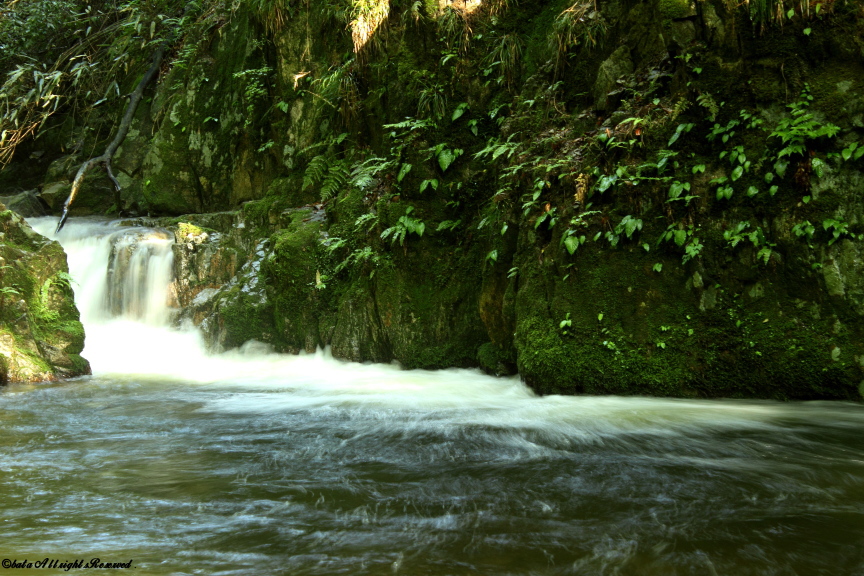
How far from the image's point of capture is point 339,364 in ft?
29.1

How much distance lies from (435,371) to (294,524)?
5.11 meters

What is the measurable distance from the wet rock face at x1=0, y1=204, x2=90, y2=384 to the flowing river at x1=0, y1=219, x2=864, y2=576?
116 cm

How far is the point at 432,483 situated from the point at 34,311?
23.8ft

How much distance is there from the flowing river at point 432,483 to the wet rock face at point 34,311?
3.80 feet

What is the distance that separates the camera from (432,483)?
3521 mm

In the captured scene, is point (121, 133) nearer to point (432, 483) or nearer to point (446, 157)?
point (446, 157)

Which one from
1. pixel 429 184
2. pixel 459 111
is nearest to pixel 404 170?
pixel 429 184

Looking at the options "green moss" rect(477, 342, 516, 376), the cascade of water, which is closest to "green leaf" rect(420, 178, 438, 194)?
"green moss" rect(477, 342, 516, 376)

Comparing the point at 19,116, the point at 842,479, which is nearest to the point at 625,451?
the point at 842,479

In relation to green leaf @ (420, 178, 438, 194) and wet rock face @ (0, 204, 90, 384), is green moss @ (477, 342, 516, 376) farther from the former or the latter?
wet rock face @ (0, 204, 90, 384)

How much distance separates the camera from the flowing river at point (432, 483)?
2.55 metres

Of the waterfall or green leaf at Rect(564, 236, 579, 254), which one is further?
the waterfall

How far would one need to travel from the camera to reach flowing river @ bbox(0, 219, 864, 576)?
255 centimetres

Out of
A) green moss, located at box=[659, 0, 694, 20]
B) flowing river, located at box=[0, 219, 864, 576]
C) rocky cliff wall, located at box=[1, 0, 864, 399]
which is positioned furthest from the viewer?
green moss, located at box=[659, 0, 694, 20]
